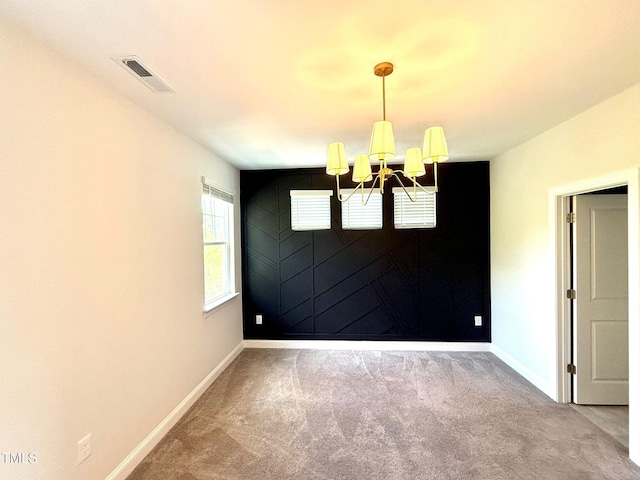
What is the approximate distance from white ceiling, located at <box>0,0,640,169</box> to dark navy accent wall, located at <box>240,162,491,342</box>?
1690 mm

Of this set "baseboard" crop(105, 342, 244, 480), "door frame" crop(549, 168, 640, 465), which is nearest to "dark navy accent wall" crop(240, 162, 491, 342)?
"baseboard" crop(105, 342, 244, 480)

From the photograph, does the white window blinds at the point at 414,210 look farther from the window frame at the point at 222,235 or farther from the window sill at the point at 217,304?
the window sill at the point at 217,304

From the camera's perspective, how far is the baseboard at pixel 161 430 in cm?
196

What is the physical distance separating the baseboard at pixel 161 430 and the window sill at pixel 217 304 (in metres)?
0.66

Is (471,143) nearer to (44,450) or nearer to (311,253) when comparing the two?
(311,253)

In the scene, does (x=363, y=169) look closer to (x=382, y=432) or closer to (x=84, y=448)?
(x=382, y=432)

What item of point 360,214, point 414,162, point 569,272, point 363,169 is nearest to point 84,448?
point 363,169

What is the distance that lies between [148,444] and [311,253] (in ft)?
8.97

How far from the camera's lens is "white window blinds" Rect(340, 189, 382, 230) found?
4297 mm

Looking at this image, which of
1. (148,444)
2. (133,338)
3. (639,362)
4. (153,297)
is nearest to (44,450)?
(133,338)

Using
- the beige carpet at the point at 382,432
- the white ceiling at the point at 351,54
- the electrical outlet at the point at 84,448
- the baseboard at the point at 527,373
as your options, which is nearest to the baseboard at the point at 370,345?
the baseboard at the point at 527,373

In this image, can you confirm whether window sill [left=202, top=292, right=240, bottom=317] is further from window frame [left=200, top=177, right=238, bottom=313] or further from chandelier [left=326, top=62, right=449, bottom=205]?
chandelier [left=326, top=62, right=449, bottom=205]

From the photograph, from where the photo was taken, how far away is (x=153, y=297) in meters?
2.33

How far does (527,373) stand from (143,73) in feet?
14.2
